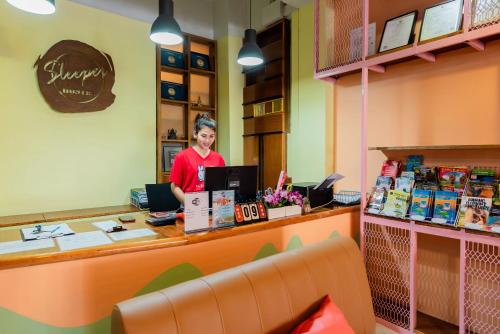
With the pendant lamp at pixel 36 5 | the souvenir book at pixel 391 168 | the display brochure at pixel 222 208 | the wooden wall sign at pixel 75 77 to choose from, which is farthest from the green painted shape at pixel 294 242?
the wooden wall sign at pixel 75 77

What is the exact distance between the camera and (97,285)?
1.52 m

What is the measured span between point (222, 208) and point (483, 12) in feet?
6.36

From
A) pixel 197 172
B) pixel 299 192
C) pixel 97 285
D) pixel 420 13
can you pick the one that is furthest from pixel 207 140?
pixel 420 13

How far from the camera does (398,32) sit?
7.84ft

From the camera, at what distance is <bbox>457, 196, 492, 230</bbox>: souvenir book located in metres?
1.83

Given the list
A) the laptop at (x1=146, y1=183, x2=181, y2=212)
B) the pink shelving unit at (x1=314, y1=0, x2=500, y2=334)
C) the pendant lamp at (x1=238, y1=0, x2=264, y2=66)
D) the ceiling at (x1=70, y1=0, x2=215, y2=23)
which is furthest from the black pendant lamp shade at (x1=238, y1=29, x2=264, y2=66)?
the laptop at (x1=146, y1=183, x2=181, y2=212)

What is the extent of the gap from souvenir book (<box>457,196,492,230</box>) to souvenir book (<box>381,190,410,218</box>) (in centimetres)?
33

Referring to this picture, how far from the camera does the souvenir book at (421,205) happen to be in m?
2.10

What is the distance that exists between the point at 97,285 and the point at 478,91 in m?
2.57

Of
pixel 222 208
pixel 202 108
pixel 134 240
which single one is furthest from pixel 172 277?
pixel 202 108

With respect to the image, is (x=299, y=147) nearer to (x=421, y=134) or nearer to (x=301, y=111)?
(x=301, y=111)

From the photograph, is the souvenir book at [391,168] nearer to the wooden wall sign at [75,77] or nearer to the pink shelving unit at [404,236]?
the pink shelving unit at [404,236]

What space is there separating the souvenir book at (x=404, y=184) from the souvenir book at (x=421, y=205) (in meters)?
0.09

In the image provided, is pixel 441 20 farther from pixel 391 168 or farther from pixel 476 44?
pixel 391 168
